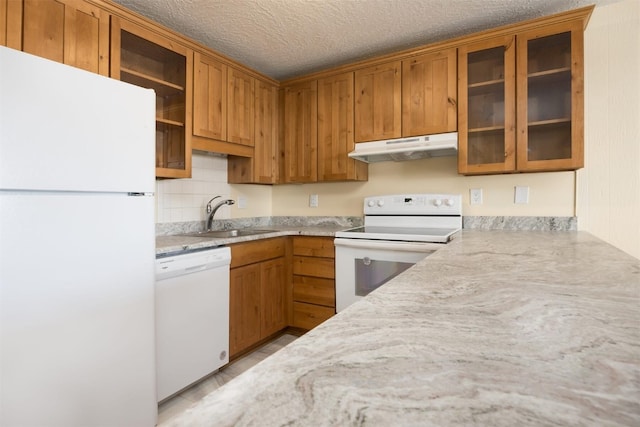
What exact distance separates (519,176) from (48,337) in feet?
8.97

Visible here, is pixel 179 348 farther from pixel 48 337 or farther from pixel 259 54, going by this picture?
pixel 259 54

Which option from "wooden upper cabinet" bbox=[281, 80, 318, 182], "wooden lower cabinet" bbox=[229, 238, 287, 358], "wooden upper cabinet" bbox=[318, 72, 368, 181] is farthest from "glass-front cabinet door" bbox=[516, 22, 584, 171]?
"wooden lower cabinet" bbox=[229, 238, 287, 358]

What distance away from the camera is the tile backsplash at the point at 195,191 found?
2.37 meters

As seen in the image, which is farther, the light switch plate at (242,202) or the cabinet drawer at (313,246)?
the light switch plate at (242,202)

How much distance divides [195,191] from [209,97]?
0.73 meters

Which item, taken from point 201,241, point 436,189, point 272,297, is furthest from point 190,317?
point 436,189

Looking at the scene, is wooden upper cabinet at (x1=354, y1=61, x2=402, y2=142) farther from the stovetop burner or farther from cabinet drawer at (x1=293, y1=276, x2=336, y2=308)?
cabinet drawer at (x1=293, y1=276, x2=336, y2=308)

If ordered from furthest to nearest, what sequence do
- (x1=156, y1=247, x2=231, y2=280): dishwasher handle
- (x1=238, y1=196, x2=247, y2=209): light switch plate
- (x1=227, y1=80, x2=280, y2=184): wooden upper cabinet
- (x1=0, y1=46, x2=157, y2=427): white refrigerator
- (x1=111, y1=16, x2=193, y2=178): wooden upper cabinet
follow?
(x1=238, y1=196, x2=247, y2=209): light switch plate
(x1=227, y1=80, x2=280, y2=184): wooden upper cabinet
(x1=111, y1=16, x2=193, y2=178): wooden upper cabinet
(x1=156, y1=247, x2=231, y2=280): dishwasher handle
(x1=0, y1=46, x2=157, y2=427): white refrigerator

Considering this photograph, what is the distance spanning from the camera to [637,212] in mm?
2035

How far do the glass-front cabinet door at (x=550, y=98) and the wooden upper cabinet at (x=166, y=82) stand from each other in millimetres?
2177

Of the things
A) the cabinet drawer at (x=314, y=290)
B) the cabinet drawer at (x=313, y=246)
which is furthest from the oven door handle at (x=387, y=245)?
the cabinet drawer at (x=314, y=290)

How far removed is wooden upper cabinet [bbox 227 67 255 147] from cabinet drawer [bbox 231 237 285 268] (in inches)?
33.2

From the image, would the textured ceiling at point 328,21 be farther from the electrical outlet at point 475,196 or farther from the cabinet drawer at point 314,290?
the cabinet drawer at point 314,290

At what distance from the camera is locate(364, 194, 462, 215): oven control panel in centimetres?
247
